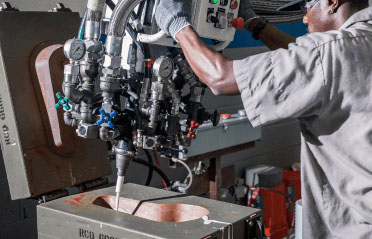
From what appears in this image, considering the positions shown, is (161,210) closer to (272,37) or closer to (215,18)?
(215,18)

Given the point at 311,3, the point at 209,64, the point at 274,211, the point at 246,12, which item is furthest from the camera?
the point at 274,211

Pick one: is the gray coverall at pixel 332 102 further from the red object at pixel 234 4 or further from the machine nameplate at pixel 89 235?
the machine nameplate at pixel 89 235

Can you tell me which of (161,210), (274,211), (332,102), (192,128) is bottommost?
(274,211)

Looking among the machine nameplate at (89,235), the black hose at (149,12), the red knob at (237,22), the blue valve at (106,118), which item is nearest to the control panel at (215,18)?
the red knob at (237,22)

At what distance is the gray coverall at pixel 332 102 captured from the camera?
974 millimetres

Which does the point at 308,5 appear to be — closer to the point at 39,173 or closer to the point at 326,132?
the point at 326,132

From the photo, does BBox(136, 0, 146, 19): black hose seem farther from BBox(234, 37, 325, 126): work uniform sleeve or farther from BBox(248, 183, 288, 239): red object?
BBox(248, 183, 288, 239): red object

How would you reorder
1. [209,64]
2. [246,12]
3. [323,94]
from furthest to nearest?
[246,12] < [209,64] < [323,94]

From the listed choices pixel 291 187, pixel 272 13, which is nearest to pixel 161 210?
pixel 272 13

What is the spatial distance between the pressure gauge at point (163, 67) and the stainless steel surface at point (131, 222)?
381 mm

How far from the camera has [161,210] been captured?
4.67 feet

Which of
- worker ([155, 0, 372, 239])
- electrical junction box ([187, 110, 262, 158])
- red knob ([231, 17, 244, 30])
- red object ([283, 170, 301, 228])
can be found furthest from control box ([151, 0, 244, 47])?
red object ([283, 170, 301, 228])

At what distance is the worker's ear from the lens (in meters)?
1.14

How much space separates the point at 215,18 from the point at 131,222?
0.60 metres
